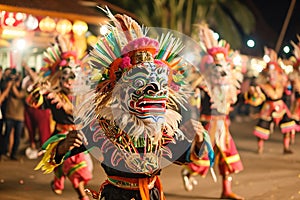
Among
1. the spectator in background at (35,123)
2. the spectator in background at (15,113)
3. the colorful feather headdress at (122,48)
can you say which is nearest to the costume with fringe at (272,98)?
the spectator in background at (35,123)

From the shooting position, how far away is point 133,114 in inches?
193

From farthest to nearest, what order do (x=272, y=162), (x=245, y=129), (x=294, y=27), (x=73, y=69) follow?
(x=294, y=27)
(x=245, y=129)
(x=272, y=162)
(x=73, y=69)

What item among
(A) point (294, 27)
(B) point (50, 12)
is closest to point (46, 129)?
(B) point (50, 12)

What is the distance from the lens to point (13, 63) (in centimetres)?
1595

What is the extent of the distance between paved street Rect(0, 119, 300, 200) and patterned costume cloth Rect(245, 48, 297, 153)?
2.26 ft

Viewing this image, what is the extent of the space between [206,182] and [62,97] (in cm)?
303

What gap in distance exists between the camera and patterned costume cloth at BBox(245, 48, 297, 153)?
13305 millimetres

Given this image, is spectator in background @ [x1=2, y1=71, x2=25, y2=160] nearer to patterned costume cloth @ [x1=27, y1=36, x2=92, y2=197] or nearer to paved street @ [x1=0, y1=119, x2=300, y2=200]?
paved street @ [x1=0, y1=119, x2=300, y2=200]

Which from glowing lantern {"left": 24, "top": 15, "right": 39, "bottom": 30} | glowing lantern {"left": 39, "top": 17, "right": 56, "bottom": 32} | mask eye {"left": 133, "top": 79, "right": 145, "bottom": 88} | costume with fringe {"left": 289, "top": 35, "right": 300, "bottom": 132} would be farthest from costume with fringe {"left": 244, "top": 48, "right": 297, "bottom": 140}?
mask eye {"left": 133, "top": 79, "right": 145, "bottom": 88}

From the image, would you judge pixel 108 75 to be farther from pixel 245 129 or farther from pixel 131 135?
pixel 245 129

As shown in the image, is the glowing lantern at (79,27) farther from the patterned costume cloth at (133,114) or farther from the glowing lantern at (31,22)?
the patterned costume cloth at (133,114)

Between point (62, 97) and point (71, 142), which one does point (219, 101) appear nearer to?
point (62, 97)

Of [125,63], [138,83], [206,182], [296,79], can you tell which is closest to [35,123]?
[206,182]

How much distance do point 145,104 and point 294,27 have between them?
18.4m
